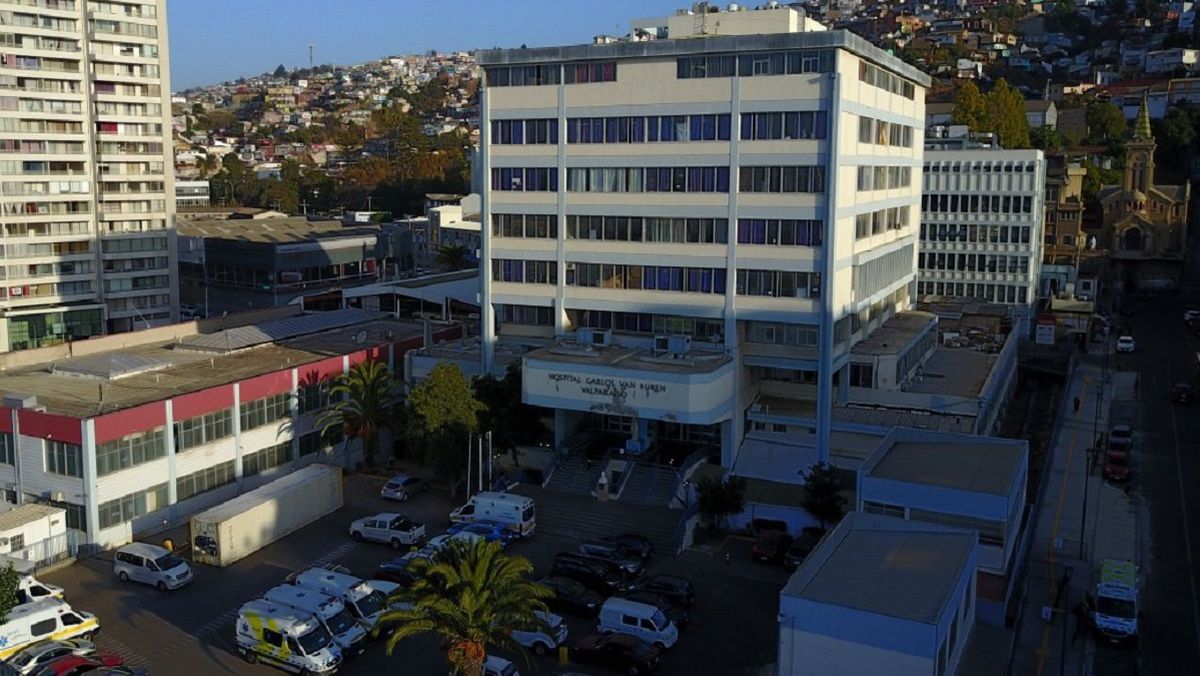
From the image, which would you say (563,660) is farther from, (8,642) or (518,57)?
(518,57)

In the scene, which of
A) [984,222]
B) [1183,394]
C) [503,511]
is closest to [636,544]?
[503,511]

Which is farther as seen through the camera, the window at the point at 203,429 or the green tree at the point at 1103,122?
the green tree at the point at 1103,122

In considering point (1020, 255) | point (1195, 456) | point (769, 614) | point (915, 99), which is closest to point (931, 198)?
point (1020, 255)

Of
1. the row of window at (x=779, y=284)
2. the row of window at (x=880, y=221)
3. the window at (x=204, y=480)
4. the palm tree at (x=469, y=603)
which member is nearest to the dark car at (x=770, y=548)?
the row of window at (x=779, y=284)

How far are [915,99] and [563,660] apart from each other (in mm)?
36397

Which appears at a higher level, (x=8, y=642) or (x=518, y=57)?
(x=518, y=57)

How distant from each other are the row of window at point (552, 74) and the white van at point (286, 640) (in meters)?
24.9

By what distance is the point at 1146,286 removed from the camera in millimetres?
94500

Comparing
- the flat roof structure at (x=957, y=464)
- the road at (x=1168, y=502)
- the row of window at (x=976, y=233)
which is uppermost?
the row of window at (x=976, y=233)

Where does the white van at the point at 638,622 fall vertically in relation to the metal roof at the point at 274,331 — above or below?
below

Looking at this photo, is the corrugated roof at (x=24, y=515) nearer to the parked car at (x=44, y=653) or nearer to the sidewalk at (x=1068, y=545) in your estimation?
the parked car at (x=44, y=653)

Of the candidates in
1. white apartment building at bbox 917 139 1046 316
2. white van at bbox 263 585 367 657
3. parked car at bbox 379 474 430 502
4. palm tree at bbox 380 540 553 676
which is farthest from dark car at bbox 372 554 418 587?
white apartment building at bbox 917 139 1046 316

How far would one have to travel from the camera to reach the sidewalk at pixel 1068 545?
2764 centimetres

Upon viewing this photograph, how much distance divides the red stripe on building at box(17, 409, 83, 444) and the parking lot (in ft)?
13.8
